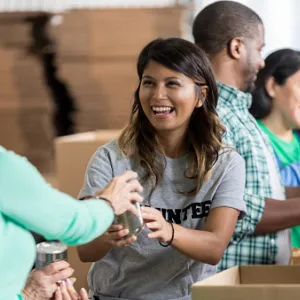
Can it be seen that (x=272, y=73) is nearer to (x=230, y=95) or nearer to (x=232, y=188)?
(x=230, y=95)

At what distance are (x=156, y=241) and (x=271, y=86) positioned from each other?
1.07 metres

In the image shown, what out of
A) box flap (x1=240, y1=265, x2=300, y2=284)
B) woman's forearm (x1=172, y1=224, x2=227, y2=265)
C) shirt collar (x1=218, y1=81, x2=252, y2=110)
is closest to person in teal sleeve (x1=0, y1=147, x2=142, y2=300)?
woman's forearm (x1=172, y1=224, x2=227, y2=265)

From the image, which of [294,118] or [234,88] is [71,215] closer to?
[234,88]

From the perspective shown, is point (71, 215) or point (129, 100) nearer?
point (71, 215)

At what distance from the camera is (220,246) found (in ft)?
6.11

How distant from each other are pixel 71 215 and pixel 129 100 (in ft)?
8.14

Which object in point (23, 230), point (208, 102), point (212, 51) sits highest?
point (212, 51)

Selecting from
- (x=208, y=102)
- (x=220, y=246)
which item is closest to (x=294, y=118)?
(x=208, y=102)

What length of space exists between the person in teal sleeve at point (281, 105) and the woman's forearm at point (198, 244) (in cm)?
93

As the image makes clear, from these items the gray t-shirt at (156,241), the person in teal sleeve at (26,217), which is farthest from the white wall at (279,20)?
the person in teal sleeve at (26,217)

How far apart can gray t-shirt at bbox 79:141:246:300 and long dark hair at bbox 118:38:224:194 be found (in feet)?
0.07

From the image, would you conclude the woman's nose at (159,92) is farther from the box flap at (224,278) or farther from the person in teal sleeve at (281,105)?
the person in teal sleeve at (281,105)

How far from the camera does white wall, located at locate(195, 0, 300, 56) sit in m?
3.75

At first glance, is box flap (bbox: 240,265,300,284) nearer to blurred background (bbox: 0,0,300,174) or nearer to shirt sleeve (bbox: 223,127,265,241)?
shirt sleeve (bbox: 223,127,265,241)
